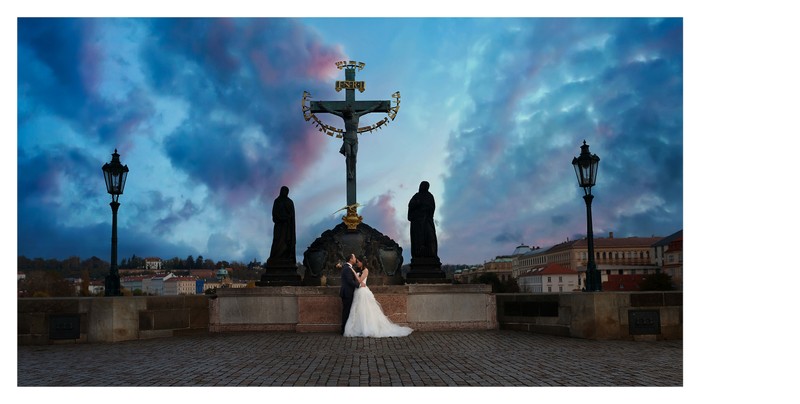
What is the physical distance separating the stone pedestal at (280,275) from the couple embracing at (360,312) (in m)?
3.15

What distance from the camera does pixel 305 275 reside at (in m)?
19.9

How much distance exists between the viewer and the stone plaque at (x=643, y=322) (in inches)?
562

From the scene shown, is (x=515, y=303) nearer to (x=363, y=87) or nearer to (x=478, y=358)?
(x=478, y=358)

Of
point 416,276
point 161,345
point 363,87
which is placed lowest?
point 161,345

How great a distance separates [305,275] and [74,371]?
10316mm

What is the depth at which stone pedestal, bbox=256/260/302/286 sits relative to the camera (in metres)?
18.8

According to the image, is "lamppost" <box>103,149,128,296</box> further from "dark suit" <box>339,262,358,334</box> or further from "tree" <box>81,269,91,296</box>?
"tree" <box>81,269,91,296</box>

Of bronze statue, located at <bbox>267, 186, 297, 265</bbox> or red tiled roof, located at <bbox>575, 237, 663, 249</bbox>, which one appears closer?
bronze statue, located at <bbox>267, 186, 297, 265</bbox>

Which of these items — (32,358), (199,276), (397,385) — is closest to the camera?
(397,385)

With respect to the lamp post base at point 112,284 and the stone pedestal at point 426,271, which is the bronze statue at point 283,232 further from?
the lamp post base at point 112,284

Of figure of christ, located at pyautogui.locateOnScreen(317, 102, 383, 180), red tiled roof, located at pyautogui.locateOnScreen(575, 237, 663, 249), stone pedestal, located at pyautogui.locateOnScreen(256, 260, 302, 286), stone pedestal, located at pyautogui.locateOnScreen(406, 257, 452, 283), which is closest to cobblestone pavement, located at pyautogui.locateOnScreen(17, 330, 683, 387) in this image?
stone pedestal, located at pyautogui.locateOnScreen(256, 260, 302, 286)

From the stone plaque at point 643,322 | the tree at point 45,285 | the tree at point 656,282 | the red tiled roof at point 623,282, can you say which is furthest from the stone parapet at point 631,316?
the red tiled roof at point 623,282

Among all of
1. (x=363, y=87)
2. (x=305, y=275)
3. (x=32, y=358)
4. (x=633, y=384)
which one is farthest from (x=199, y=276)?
(x=633, y=384)

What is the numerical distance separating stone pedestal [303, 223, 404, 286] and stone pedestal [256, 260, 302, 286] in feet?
2.12
